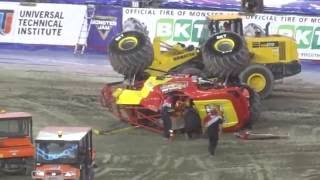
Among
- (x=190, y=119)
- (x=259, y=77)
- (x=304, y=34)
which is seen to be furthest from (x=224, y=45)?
(x=304, y=34)

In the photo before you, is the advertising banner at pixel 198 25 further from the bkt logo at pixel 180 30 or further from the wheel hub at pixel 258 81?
the wheel hub at pixel 258 81

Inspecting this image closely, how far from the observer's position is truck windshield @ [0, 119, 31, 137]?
48.5 ft

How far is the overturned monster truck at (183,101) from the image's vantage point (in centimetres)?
1795

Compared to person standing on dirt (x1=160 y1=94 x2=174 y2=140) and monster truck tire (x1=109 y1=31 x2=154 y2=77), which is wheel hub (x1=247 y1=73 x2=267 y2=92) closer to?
monster truck tire (x1=109 y1=31 x2=154 y2=77)

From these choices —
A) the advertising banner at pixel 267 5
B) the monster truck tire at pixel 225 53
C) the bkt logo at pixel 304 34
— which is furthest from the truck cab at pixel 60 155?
the advertising banner at pixel 267 5

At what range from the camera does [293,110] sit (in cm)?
2127

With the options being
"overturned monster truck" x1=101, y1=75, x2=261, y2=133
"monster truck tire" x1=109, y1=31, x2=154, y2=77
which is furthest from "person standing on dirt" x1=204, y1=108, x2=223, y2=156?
"monster truck tire" x1=109, y1=31, x2=154, y2=77

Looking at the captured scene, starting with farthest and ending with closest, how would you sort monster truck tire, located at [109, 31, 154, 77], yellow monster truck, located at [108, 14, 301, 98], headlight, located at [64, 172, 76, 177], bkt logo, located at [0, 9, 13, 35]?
bkt logo, located at [0, 9, 13, 35]
monster truck tire, located at [109, 31, 154, 77]
yellow monster truck, located at [108, 14, 301, 98]
headlight, located at [64, 172, 76, 177]

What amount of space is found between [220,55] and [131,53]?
92.2 inches

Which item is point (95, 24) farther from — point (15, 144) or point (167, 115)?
point (15, 144)

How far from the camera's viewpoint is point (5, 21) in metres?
30.8

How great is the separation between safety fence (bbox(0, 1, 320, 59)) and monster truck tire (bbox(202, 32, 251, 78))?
8.71 metres

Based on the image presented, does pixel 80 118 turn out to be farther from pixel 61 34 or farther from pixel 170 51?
pixel 61 34

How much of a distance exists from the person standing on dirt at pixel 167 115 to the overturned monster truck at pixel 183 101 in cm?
14
